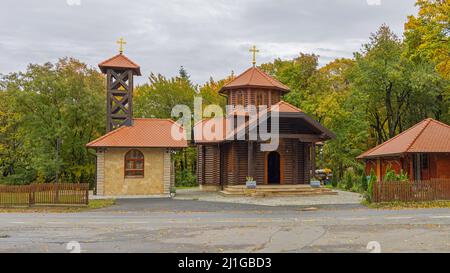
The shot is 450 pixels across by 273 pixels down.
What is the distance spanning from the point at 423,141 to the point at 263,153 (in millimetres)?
10647

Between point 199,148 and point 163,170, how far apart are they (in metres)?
7.38

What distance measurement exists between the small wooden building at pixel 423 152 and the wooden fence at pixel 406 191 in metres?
5.52

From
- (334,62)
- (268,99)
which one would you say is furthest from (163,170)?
(334,62)

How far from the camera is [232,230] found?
40.6ft

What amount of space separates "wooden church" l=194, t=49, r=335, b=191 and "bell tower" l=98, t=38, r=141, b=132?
593 cm

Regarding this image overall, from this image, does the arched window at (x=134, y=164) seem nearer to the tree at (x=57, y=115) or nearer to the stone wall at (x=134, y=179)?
the stone wall at (x=134, y=179)

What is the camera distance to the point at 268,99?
33594 millimetres

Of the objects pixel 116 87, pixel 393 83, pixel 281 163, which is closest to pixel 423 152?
pixel 281 163

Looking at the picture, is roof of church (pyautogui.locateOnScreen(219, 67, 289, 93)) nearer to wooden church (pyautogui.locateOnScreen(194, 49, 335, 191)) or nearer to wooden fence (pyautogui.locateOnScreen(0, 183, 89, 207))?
wooden church (pyautogui.locateOnScreen(194, 49, 335, 191))

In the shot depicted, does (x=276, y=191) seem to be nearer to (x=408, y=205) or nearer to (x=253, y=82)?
(x=408, y=205)

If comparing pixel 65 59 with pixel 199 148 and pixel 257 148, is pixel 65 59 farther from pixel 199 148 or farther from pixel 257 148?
pixel 257 148

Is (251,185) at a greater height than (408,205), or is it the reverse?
(251,185)

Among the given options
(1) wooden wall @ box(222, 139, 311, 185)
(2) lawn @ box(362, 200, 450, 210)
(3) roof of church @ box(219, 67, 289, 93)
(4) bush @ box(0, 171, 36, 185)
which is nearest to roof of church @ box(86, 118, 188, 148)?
(1) wooden wall @ box(222, 139, 311, 185)

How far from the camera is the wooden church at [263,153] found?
27562 mm
